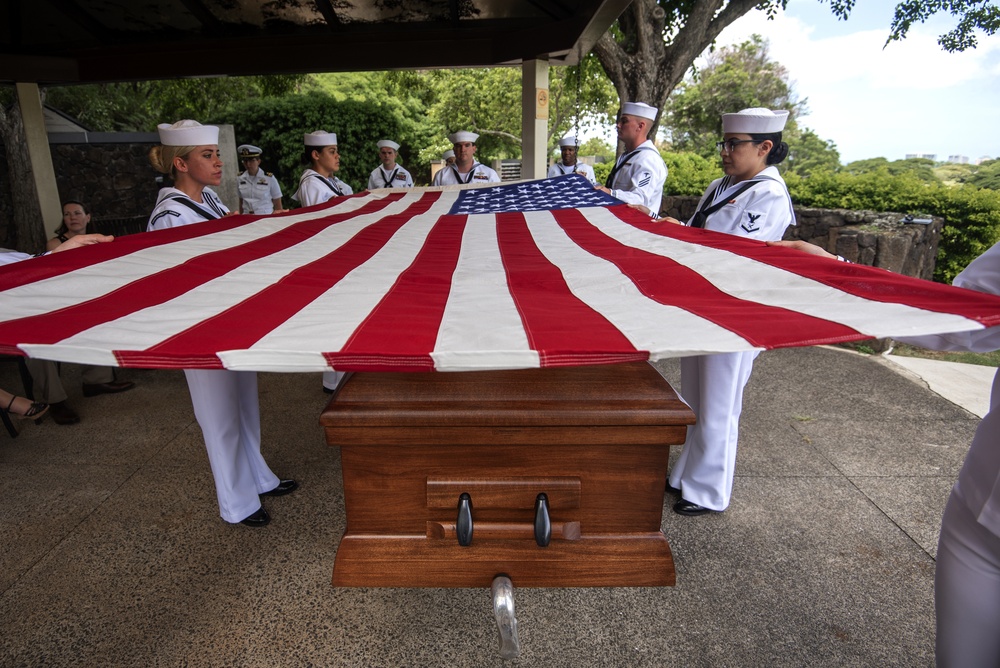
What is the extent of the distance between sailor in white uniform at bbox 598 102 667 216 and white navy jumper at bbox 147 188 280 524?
2.28m

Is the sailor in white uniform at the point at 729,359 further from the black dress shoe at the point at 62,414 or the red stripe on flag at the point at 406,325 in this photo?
the black dress shoe at the point at 62,414

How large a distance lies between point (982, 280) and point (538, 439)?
91 cm

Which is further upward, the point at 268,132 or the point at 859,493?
the point at 268,132

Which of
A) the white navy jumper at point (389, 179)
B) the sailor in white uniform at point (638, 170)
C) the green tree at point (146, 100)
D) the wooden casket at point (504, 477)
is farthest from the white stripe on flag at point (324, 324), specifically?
the green tree at point (146, 100)

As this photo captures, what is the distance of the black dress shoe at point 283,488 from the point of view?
2488 mm

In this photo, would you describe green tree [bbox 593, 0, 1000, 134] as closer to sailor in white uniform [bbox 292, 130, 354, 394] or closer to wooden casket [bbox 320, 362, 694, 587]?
sailor in white uniform [bbox 292, 130, 354, 394]

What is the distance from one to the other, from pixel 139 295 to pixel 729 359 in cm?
189

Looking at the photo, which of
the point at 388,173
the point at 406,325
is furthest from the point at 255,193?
the point at 406,325

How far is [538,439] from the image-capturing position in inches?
41.4

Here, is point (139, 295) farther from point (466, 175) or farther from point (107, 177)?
point (107, 177)

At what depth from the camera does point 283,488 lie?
2.50 meters

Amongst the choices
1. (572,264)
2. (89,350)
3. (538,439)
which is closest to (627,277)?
(572,264)

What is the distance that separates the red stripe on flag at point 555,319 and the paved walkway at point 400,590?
108 cm

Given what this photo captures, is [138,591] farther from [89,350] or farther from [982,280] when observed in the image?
[982,280]
